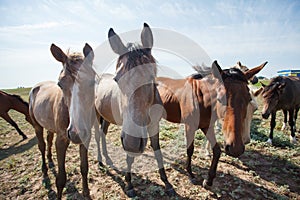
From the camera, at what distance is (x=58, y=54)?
252 cm

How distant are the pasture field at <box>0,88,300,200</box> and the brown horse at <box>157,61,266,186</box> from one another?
1.60 feet

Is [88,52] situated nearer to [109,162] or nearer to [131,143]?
[131,143]

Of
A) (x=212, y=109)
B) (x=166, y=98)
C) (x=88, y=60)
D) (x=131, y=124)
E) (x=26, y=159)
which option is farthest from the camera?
(x=26, y=159)

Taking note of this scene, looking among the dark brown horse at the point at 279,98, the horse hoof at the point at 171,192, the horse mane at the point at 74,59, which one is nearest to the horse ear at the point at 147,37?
the horse mane at the point at 74,59

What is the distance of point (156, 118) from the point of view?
3406 mm

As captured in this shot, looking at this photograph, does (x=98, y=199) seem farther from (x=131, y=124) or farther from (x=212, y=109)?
(x=212, y=109)

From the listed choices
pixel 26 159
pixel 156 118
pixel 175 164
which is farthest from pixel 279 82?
pixel 26 159

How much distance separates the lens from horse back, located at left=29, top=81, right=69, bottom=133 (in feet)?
9.01

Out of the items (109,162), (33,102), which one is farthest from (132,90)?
(33,102)

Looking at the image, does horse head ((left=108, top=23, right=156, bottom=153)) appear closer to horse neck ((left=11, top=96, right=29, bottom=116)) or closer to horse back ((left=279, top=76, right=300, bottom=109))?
horse back ((left=279, top=76, right=300, bottom=109))

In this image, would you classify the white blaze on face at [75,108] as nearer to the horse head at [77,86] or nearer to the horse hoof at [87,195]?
the horse head at [77,86]

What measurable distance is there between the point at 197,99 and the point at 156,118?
0.94 metres

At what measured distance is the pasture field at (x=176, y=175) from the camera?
3.29 m

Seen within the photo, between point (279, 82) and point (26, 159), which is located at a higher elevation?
point (279, 82)
